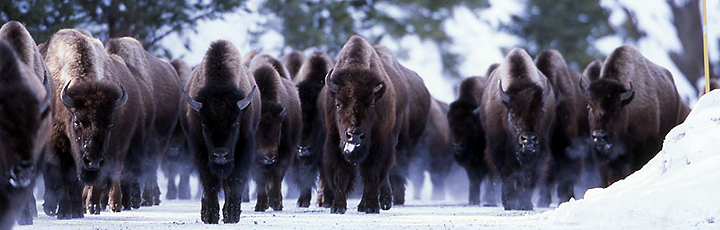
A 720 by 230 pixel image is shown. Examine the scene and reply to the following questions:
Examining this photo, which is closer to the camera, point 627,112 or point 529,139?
point 529,139

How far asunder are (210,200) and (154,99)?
14.8 feet

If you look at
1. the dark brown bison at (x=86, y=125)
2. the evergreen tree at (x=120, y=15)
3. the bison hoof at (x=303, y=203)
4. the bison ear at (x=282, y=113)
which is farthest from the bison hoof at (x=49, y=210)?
the evergreen tree at (x=120, y=15)

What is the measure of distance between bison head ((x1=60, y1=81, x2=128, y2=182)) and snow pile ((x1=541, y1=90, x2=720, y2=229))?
4.01 metres

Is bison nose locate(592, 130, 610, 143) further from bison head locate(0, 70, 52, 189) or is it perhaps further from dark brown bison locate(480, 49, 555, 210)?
bison head locate(0, 70, 52, 189)

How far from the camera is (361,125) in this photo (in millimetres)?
12148

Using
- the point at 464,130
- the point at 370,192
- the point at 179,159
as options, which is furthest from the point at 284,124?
the point at 179,159

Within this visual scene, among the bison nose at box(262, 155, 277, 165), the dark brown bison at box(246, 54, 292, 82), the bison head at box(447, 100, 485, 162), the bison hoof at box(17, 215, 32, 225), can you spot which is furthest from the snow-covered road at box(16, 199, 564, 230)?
the bison head at box(447, 100, 485, 162)

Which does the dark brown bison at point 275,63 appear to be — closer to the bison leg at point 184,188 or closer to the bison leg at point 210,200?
the bison leg at point 184,188

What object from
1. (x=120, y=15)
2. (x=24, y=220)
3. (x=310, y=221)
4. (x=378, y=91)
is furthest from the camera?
(x=120, y=15)

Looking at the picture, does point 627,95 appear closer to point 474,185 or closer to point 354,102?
point 474,185

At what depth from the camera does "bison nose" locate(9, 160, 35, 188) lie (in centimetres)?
770

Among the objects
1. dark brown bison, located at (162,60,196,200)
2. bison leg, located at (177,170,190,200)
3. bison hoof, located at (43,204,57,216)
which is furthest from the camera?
bison leg, located at (177,170,190,200)

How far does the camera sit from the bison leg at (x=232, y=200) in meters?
10.3

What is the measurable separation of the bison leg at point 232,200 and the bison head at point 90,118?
1374mm
